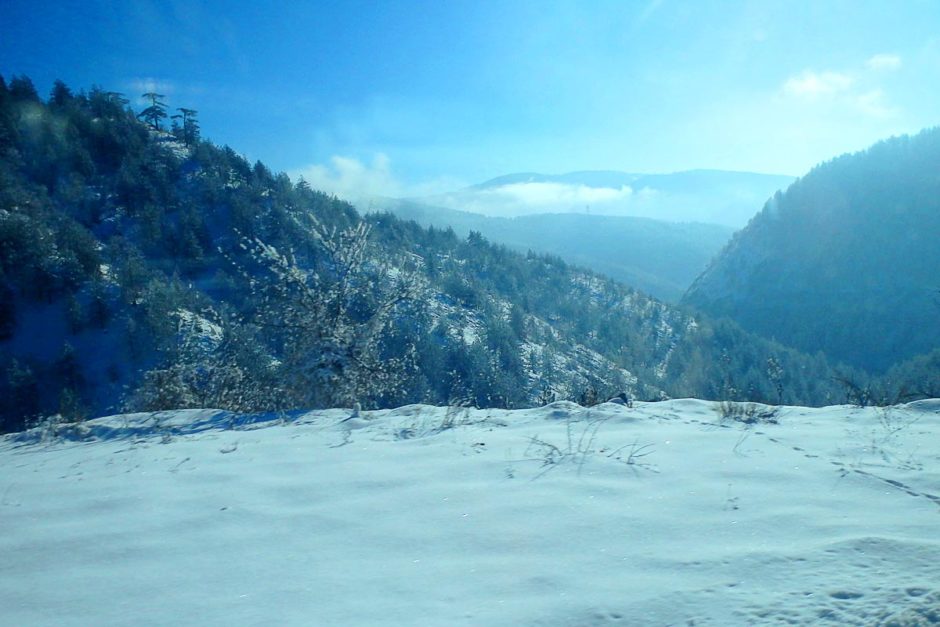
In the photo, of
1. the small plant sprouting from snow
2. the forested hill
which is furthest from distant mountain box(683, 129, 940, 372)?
the small plant sprouting from snow

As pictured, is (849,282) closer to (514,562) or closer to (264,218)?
(264,218)

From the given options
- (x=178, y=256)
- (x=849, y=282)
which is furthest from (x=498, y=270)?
(x=849, y=282)

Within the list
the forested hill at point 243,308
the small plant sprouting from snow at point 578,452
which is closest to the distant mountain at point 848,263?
the forested hill at point 243,308

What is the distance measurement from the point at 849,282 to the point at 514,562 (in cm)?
10834

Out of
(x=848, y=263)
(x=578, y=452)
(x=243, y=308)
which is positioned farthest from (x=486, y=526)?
(x=848, y=263)

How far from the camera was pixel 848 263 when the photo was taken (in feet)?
309

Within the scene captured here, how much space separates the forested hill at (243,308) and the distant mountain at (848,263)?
21364mm

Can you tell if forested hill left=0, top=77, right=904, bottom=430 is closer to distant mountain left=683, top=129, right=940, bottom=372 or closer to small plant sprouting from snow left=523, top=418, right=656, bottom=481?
small plant sprouting from snow left=523, top=418, right=656, bottom=481

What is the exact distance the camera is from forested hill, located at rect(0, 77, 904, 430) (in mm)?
8930

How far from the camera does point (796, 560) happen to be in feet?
8.31

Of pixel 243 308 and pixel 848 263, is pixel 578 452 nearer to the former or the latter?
pixel 243 308

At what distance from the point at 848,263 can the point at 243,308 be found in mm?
99452

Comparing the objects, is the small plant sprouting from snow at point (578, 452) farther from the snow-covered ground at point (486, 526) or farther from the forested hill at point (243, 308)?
the forested hill at point (243, 308)

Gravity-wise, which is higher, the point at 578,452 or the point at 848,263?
the point at 578,452
